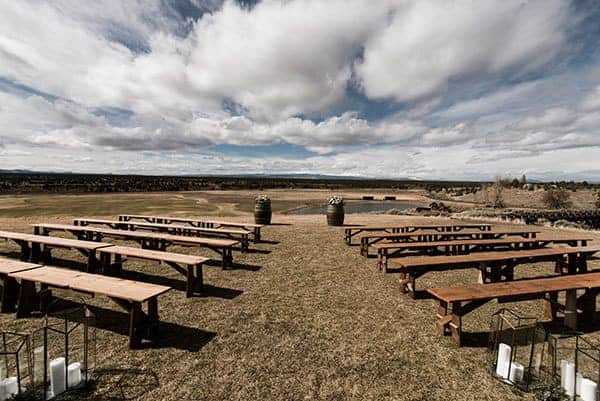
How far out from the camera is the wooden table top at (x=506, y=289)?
392 cm

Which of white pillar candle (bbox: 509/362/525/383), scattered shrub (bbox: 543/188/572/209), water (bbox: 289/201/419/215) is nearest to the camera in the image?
white pillar candle (bbox: 509/362/525/383)

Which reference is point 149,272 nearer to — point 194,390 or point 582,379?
point 194,390

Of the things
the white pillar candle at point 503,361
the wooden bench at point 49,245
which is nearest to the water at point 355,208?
the wooden bench at point 49,245

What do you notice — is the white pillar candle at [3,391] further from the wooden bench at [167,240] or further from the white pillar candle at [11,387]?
the wooden bench at [167,240]

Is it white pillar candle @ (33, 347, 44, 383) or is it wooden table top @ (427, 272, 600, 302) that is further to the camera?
wooden table top @ (427, 272, 600, 302)

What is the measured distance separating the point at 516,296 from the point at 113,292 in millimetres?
5387

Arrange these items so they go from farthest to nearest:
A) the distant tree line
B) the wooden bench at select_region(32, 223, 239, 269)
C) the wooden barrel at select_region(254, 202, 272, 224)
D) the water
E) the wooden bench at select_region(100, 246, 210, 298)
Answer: the distant tree line → the water → the wooden barrel at select_region(254, 202, 272, 224) → the wooden bench at select_region(32, 223, 239, 269) → the wooden bench at select_region(100, 246, 210, 298)

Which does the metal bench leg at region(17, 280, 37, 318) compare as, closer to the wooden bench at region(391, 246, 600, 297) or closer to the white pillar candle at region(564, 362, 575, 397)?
the wooden bench at region(391, 246, 600, 297)

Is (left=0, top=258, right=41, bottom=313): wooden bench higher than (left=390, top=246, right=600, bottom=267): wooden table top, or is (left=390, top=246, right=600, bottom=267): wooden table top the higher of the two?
(left=390, top=246, right=600, bottom=267): wooden table top

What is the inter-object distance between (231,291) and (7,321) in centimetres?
339

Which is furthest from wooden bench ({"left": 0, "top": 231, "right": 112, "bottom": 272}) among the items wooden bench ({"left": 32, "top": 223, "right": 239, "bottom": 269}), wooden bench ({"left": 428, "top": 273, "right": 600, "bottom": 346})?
wooden bench ({"left": 428, "top": 273, "right": 600, "bottom": 346})

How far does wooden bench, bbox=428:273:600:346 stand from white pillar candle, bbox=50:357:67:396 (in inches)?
172

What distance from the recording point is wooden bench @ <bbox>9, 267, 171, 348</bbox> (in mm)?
3779

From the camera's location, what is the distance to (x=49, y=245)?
7133 mm
